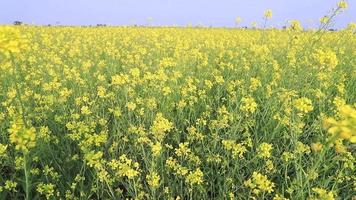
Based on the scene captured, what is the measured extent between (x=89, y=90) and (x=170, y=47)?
3.74 meters

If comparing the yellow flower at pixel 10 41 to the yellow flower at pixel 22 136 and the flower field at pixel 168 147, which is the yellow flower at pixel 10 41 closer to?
the flower field at pixel 168 147

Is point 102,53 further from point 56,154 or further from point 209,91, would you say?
point 56,154

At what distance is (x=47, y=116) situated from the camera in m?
3.40

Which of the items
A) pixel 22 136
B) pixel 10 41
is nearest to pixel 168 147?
pixel 22 136

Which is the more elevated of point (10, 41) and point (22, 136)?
point (10, 41)

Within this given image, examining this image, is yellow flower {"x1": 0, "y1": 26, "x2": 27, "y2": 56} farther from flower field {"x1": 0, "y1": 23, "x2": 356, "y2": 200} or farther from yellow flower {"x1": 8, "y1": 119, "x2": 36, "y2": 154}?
yellow flower {"x1": 8, "y1": 119, "x2": 36, "y2": 154}

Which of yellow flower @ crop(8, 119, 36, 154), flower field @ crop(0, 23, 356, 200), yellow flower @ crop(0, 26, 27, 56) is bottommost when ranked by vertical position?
flower field @ crop(0, 23, 356, 200)

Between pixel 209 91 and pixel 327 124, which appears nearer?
pixel 327 124

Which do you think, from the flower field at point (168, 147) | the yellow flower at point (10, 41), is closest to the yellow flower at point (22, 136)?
A: the flower field at point (168, 147)

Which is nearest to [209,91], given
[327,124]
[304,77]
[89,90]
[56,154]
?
[304,77]

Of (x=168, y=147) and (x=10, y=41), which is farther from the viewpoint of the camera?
(x=168, y=147)

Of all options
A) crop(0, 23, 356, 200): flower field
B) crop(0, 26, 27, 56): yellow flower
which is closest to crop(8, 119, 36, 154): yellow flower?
crop(0, 23, 356, 200): flower field

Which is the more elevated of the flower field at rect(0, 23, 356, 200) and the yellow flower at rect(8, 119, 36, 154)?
the yellow flower at rect(8, 119, 36, 154)

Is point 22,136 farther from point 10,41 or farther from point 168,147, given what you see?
point 168,147
